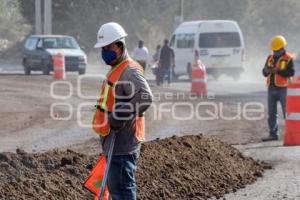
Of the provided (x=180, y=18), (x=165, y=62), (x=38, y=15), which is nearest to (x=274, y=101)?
(x=165, y=62)

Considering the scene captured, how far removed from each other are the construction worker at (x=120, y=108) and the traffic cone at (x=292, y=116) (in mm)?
7639

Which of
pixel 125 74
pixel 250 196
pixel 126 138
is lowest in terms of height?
pixel 250 196

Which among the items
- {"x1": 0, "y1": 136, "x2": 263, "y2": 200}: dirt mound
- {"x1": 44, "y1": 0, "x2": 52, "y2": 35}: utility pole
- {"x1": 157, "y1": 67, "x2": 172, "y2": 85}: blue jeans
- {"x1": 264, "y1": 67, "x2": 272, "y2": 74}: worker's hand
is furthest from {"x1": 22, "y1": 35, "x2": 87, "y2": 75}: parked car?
{"x1": 0, "y1": 136, "x2": 263, "y2": 200}: dirt mound

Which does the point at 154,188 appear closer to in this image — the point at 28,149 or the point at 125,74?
the point at 125,74

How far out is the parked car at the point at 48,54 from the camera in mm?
36812

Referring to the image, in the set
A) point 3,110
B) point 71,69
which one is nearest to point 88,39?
point 71,69

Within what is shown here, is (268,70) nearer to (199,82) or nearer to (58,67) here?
(199,82)

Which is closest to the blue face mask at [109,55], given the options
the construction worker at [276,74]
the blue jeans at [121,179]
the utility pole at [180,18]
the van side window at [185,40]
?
the blue jeans at [121,179]

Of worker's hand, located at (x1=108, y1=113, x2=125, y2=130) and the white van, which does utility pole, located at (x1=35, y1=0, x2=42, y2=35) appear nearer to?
the white van

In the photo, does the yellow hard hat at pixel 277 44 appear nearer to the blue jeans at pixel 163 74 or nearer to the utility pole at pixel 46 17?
the blue jeans at pixel 163 74

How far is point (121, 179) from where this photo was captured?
6863mm

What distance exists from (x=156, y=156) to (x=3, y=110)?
1060 cm

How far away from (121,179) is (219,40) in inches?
1141

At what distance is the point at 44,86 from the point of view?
1129 inches
